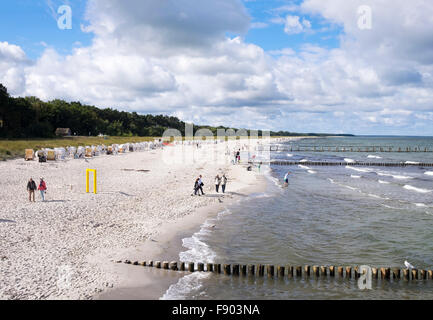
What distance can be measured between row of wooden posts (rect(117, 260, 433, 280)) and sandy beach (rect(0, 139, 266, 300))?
46cm

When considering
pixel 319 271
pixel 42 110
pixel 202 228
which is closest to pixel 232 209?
pixel 202 228

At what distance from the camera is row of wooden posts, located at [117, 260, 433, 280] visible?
36.4ft

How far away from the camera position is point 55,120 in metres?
80.8

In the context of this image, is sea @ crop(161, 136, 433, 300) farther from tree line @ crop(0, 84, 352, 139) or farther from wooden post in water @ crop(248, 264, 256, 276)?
tree line @ crop(0, 84, 352, 139)

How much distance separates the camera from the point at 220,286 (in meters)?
10.3

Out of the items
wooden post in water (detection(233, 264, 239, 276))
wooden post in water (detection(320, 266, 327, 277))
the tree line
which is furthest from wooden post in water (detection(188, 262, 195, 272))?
the tree line

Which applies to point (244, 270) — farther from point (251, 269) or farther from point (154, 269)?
point (154, 269)

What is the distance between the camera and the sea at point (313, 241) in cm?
1034

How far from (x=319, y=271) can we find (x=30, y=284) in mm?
8796

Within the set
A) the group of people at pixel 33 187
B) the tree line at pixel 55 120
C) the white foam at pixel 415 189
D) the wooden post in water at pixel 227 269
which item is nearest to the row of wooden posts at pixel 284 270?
the wooden post in water at pixel 227 269

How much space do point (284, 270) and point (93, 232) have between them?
7648mm

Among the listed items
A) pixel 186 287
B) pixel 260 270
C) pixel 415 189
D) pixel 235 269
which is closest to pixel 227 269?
pixel 235 269

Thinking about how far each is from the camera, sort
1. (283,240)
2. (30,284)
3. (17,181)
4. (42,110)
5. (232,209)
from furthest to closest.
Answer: (42,110) < (17,181) < (232,209) < (283,240) < (30,284)
